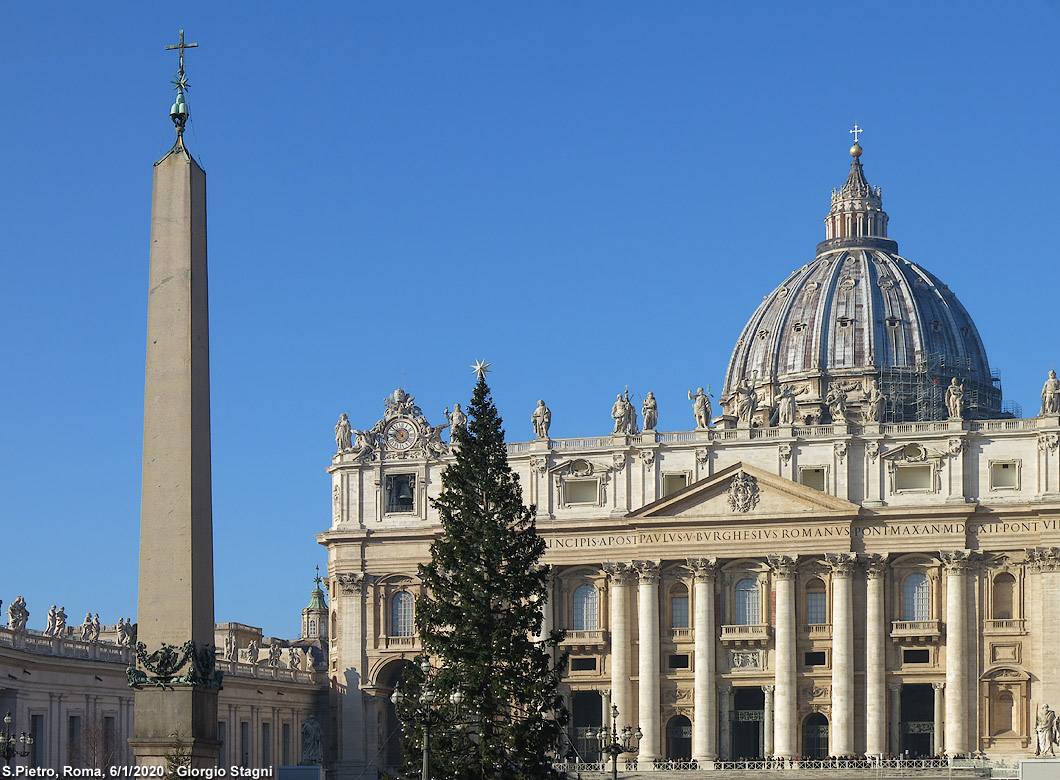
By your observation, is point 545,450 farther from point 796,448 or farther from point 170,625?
point 170,625

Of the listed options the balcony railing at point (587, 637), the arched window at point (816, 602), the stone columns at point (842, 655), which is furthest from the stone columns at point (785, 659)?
the balcony railing at point (587, 637)

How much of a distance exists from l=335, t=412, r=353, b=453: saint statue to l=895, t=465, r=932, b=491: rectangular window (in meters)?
29.9

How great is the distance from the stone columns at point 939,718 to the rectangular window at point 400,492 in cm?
2960

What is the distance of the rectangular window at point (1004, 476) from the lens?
4077 inches

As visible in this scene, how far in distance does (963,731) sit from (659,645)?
15902mm

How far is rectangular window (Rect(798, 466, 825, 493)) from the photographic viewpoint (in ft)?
349

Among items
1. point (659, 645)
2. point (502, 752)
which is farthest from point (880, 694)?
point (502, 752)

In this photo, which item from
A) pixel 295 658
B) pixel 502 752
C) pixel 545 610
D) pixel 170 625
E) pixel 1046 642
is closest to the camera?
pixel 170 625

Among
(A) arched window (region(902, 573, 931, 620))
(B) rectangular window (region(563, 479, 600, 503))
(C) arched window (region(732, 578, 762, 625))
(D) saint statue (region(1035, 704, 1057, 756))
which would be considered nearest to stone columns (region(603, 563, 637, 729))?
(B) rectangular window (region(563, 479, 600, 503))

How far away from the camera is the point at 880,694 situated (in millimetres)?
103312

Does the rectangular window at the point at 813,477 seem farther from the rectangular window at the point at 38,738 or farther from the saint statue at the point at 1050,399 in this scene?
the rectangular window at the point at 38,738

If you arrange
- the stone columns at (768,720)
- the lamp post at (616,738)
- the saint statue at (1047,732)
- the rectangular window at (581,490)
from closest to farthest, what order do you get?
the lamp post at (616,738)
the saint statue at (1047,732)
the stone columns at (768,720)
the rectangular window at (581,490)

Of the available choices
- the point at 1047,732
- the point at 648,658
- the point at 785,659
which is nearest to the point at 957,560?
the point at 1047,732

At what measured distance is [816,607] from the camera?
105875 millimetres
